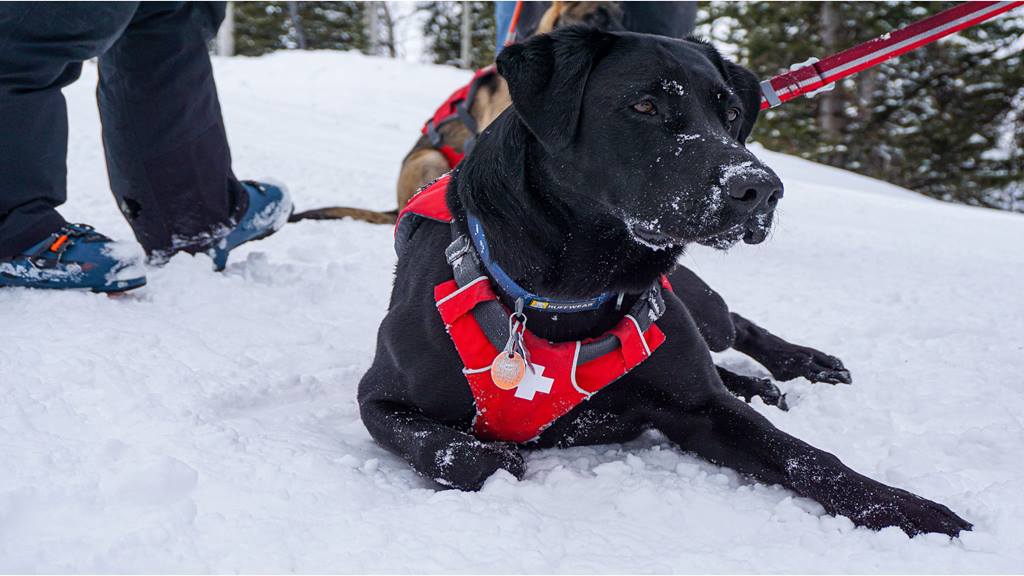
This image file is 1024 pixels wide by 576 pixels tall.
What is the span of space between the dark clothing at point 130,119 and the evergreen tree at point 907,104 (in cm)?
1274

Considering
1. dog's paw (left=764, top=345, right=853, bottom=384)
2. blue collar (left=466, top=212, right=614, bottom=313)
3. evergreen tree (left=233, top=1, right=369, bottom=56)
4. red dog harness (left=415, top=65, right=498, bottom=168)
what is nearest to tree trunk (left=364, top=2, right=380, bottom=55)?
evergreen tree (left=233, top=1, right=369, bottom=56)

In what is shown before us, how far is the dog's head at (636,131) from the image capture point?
1.86 meters

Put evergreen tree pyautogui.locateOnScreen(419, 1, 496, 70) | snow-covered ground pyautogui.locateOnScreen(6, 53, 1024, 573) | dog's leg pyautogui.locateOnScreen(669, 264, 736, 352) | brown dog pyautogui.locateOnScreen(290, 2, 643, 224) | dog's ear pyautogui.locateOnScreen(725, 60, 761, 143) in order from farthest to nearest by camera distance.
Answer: evergreen tree pyautogui.locateOnScreen(419, 1, 496, 70), brown dog pyautogui.locateOnScreen(290, 2, 643, 224), dog's leg pyautogui.locateOnScreen(669, 264, 736, 352), dog's ear pyautogui.locateOnScreen(725, 60, 761, 143), snow-covered ground pyautogui.locateOnScreen(6, 53, 1024, 573)

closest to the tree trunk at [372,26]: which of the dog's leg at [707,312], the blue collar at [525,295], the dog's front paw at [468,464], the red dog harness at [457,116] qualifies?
the red dog harness at [457,116]

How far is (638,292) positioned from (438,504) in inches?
31.8

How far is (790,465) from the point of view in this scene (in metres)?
1.90

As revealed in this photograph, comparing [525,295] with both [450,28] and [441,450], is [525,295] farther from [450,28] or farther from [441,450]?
[450,28]

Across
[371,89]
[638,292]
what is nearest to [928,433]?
[638,292]

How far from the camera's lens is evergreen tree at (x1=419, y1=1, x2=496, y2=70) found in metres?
26.4

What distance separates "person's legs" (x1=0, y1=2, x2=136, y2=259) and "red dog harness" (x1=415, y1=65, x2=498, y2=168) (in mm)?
2374

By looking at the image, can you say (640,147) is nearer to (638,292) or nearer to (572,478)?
(638,292)

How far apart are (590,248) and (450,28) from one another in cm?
2684

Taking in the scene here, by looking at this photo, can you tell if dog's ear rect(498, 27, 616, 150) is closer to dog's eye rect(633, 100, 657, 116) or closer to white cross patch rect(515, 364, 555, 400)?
dog's eye rect(633, 100, 657, 116)

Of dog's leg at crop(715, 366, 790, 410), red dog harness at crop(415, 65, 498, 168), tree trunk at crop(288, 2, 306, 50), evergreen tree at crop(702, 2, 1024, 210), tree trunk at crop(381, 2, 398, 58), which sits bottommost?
tree trunk at crop(381, 2, 398, 58)
